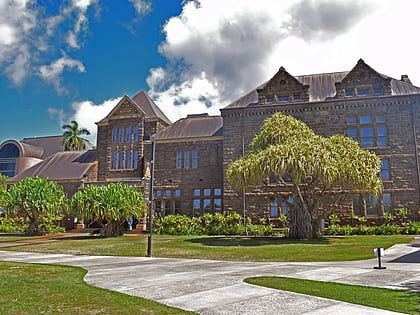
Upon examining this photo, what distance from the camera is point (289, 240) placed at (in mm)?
22938

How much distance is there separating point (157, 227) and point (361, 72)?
21497 millimetres

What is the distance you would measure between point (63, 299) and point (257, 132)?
25920mm

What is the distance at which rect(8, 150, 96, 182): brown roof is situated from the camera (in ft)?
130

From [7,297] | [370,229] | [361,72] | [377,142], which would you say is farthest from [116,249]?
[361,72]

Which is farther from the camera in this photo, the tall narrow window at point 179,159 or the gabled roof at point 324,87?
the tall narrow window at point 179,159

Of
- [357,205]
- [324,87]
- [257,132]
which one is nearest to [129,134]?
[257,132]

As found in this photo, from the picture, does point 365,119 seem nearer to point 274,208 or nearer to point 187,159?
point 274,208

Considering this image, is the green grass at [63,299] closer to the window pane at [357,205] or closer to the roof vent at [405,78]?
the window pane at [357,205]

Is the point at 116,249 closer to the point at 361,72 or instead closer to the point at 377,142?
the point at 377,142

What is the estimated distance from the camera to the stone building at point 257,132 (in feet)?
96.0

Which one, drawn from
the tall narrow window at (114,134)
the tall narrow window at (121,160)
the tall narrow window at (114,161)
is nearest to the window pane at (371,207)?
the tall narrow window at (121,160)

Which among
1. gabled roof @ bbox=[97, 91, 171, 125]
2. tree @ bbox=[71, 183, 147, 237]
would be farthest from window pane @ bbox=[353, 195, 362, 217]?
gabled roof @ bbox=[97, 91, 171, 125]

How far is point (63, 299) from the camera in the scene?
776 cm

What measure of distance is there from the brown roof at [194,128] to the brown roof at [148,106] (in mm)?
2219
